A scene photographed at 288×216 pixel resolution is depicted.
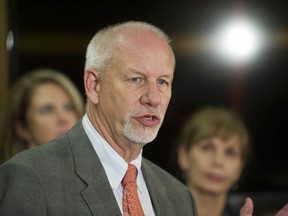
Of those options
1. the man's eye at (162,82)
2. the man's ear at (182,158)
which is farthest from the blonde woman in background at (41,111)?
the man's eye at (162,82)

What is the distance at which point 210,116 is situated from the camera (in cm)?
210

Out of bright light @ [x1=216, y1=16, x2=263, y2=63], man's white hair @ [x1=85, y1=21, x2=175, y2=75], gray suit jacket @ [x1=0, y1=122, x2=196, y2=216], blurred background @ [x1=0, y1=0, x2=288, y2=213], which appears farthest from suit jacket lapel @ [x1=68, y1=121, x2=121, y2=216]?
bright light @ [x1=216, y1=16, x2=263, y2=63]

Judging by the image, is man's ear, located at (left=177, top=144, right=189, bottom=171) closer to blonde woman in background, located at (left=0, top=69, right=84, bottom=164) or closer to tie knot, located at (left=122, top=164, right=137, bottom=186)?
blonde woman in background, located at (left=0, top=69, right=84, bottom=164)

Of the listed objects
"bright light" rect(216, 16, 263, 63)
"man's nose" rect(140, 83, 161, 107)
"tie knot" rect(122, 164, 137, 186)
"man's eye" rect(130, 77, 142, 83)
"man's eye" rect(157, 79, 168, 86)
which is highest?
"bright light" rect(216, 16, 263, 63)

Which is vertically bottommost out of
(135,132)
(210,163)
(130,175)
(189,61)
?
(210,163)

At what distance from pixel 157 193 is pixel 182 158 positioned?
22.9 inches

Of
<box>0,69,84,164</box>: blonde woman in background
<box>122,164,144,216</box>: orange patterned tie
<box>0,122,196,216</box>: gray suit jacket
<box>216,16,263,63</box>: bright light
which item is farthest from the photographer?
<box>216,16,263,63</box>: bright light

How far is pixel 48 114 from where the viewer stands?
1961 mm

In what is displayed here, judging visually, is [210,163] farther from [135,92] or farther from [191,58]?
[135,92]

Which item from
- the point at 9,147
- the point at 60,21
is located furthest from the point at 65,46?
the point at 9,147

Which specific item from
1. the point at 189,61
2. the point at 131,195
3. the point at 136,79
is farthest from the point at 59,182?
the point at 189,61

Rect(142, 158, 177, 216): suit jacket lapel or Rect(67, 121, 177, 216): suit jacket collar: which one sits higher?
Rect(67, 121, 177, 216): suit jacket collar

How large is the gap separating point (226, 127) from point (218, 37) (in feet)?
1.13

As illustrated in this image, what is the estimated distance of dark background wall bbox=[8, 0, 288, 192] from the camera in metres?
2.08
